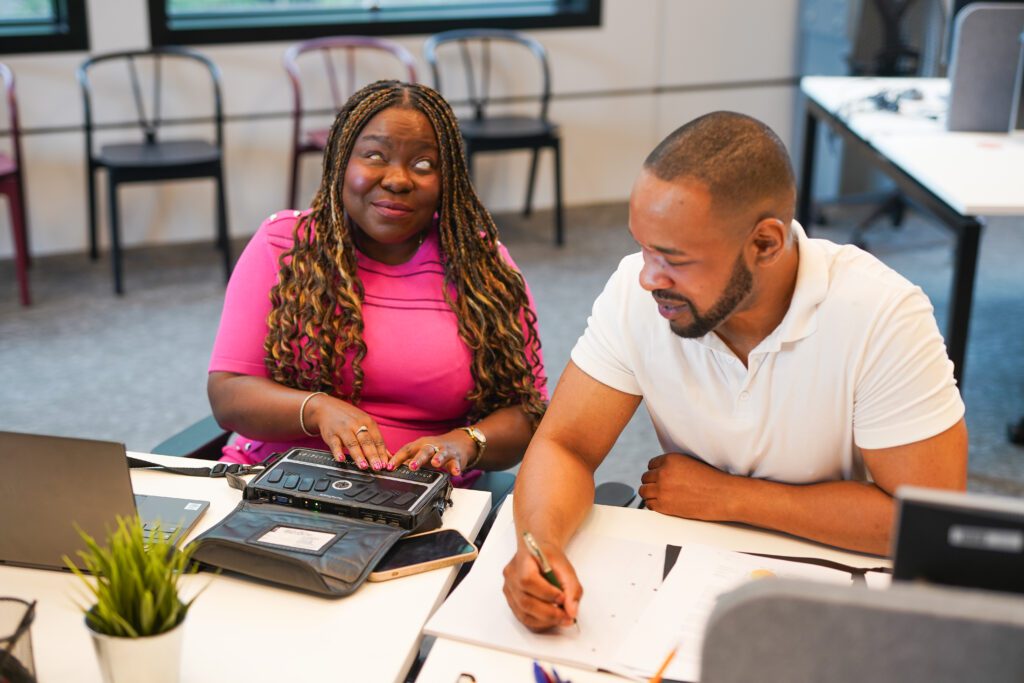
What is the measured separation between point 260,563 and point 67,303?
3.19m

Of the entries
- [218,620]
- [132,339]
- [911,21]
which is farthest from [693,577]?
[911,21]

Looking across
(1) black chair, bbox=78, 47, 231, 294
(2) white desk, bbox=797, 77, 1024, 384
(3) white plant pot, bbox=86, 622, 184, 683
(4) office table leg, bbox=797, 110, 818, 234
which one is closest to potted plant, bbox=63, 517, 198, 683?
(3) white plant pot, bbox=86, 622, 184, 683

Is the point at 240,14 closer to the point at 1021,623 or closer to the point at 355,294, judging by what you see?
the point at 355,294

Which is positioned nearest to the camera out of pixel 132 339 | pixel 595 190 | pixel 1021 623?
pixel 1021 623

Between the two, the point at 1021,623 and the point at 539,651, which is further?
the point at 539,651

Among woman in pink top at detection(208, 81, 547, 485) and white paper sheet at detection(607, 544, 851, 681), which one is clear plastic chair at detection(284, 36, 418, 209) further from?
white paper sheet at detection(607, 544, 851, 681)

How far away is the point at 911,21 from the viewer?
4.73 metres

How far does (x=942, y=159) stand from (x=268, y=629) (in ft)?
8.66

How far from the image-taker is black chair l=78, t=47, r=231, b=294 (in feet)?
13.4

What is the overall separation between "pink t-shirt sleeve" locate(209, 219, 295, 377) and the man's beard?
74cm

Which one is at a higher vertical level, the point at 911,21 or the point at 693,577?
the point at 911,21

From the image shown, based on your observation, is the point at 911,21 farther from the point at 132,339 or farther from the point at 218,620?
the point at 218,620

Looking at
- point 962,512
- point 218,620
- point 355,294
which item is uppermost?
point 962,512

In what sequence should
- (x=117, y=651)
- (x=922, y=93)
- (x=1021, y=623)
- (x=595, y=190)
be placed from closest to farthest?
(x=1021, y=623) → (x=117, y=651) → (x=922, y=93) → (x=595, y=190)
